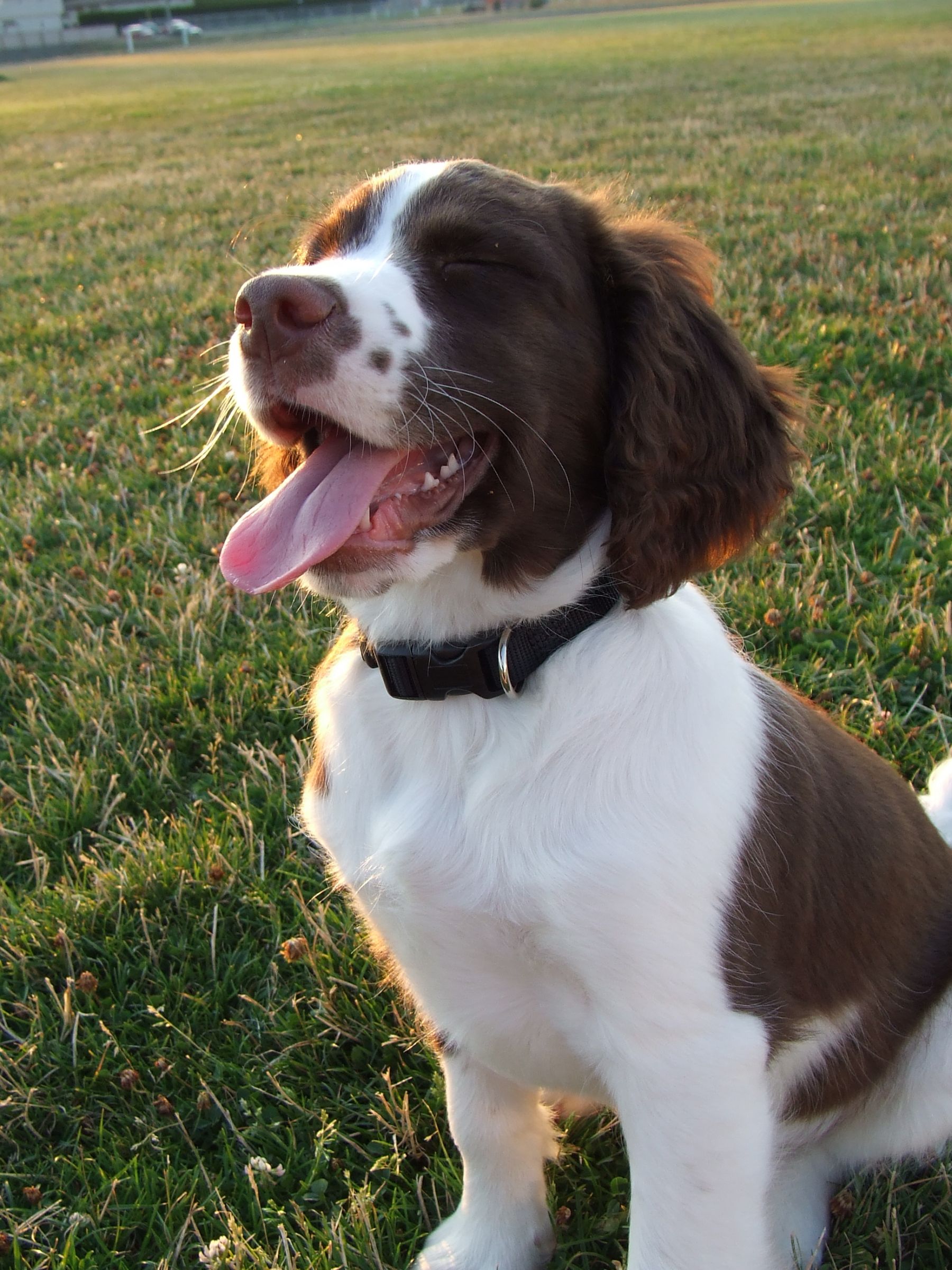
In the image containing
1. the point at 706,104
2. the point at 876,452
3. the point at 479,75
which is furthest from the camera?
the point at 479,75

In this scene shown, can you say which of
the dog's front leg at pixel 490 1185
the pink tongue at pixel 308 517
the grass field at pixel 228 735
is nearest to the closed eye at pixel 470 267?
the pink tongue at pixel 308 517

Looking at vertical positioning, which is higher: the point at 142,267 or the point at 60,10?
the point at 60,10

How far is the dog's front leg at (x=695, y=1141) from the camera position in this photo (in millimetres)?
1790

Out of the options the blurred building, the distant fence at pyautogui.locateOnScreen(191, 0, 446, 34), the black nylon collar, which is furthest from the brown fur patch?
the distant fence at pyautogui.locateOnScreen(191, 0, 446, 34)

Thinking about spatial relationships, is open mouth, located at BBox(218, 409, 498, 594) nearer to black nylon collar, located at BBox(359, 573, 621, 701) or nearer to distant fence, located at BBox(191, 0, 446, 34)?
black nylon collar, located at BBox(359, 573, 621, 701)

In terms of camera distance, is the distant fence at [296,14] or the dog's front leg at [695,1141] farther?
the distant fence at [296,14]

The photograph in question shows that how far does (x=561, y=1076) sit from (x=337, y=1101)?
23.2 inches

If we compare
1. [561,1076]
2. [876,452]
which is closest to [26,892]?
[561,1076]

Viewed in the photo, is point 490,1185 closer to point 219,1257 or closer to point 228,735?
point 219,1257

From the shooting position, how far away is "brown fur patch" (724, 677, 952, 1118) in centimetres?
196

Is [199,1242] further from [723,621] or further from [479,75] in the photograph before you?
[479,75]

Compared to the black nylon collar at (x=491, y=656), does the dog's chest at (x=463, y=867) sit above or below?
below

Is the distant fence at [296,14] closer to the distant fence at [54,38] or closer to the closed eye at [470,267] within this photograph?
the distant fence at [54,38]

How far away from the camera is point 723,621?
3.70 m
